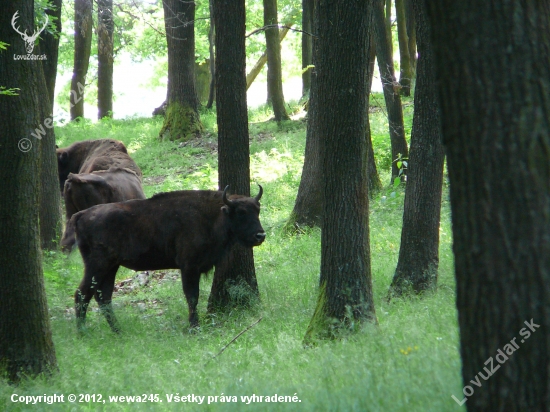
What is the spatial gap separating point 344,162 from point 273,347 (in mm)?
2350

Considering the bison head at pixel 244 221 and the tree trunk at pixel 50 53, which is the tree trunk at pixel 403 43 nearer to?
the tree trunk at pixel 50 53

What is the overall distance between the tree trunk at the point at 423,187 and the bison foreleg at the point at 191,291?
309 centimetres

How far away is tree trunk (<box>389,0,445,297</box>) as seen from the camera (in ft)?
31.5

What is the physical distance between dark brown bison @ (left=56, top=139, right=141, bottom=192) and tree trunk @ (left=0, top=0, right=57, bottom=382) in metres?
7.74

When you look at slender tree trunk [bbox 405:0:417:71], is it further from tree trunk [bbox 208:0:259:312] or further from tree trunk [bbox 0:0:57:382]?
tree trunk [bbox 0:0:57:382]

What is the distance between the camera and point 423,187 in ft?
31.9

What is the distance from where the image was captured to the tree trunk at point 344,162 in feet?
23.8

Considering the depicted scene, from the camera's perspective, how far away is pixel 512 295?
128 inches

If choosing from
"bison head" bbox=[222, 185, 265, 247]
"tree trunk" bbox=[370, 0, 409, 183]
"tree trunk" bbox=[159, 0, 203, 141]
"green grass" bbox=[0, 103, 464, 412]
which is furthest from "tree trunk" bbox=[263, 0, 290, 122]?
"bison head" bbox=[222, 185, 265, 247]

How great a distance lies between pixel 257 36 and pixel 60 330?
30.1 metres

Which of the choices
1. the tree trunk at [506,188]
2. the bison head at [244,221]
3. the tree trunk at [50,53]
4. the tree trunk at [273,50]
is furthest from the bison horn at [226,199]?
the tree trunk at [273,50]

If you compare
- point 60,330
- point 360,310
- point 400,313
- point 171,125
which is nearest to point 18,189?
point 60,330

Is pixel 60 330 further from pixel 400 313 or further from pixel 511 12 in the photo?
pixel 511 12

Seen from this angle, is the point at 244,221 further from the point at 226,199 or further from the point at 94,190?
the point at 94,190
